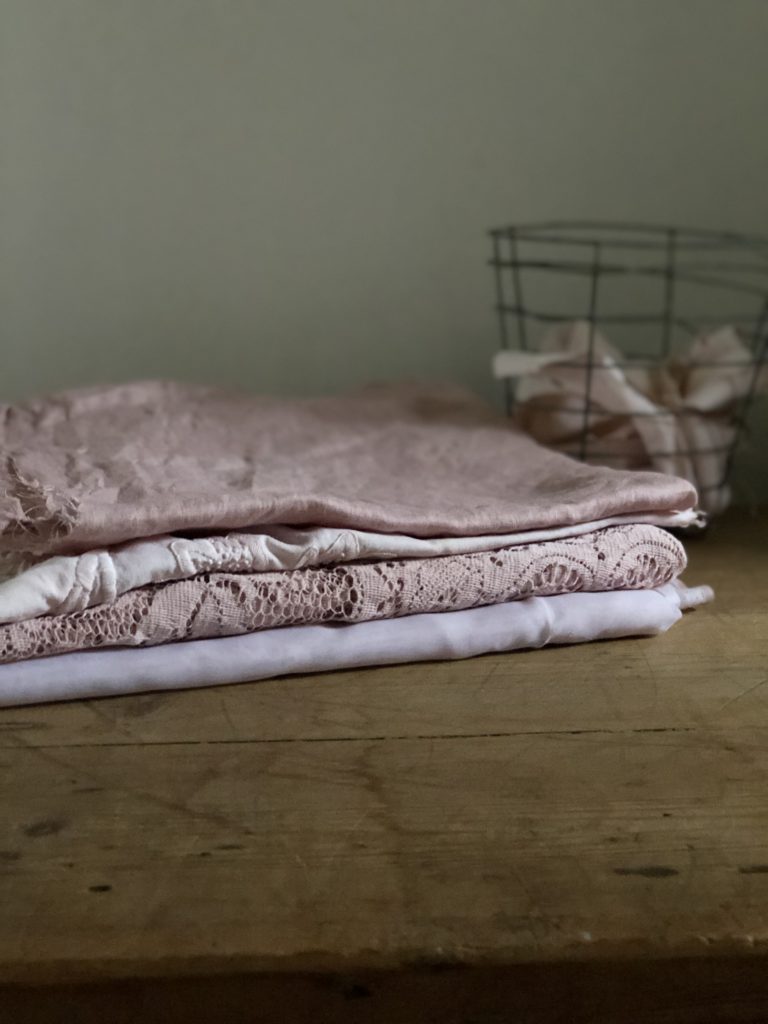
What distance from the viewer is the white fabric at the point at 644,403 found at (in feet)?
2.68

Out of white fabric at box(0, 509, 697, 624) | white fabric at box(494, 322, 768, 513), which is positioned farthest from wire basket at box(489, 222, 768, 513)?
white fabric at box(0, 509, 697, 624)

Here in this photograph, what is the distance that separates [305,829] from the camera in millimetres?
418

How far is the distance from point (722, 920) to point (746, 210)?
0.87 meters

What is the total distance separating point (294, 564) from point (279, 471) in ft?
0.44

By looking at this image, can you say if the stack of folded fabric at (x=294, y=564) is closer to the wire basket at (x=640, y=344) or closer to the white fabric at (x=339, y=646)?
the white fabric at (x=339, y=646)

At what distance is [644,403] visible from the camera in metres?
0.82

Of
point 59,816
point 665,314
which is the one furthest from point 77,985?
point 665,314

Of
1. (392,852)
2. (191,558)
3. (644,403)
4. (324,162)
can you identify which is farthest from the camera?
(324,162)

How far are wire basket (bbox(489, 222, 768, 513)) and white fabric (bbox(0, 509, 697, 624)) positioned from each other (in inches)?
10.7

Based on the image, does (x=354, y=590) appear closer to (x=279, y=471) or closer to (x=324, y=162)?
(x=279, y=471)

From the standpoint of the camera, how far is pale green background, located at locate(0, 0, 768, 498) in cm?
99

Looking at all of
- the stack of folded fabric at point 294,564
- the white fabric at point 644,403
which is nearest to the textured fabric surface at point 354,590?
the stack of folded fabric at point 294,564

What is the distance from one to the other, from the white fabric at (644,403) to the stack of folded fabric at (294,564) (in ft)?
0.50

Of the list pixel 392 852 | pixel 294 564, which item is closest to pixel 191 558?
pixel 294 564
